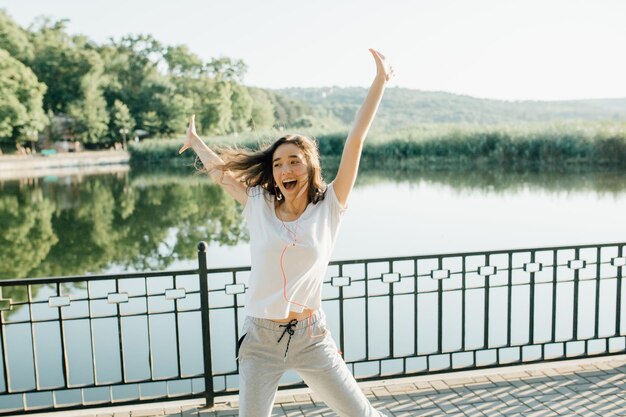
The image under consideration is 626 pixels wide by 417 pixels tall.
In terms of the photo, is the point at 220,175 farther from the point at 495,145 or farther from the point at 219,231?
the point at 495,145

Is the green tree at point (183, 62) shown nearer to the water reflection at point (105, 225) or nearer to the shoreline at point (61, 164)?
the shoreline at point (61, 164)

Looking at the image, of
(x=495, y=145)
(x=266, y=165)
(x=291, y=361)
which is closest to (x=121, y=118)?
(x=495, y=145)

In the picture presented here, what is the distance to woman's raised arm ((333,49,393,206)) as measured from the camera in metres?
2.30

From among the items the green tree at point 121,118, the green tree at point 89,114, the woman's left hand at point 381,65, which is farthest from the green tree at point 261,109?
the woman's left hand at point 381,65

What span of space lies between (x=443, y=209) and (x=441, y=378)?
1872cm

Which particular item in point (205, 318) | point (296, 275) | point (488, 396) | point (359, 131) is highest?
point (359, 131)

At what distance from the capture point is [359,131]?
7.54ft

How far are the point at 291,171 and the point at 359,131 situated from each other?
297 mm

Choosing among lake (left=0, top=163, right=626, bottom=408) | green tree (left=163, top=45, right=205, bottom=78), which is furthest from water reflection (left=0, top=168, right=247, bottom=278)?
green tree (left=163, top=45, right=205, bottom=78)

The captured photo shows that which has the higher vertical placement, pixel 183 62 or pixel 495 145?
pixel 183 62

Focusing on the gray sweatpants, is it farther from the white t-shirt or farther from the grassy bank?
the grassy bank

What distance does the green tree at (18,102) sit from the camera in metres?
41.8

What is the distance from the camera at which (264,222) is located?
7.52 ft

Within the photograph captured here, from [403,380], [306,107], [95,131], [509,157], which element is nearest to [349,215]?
[509,157]
